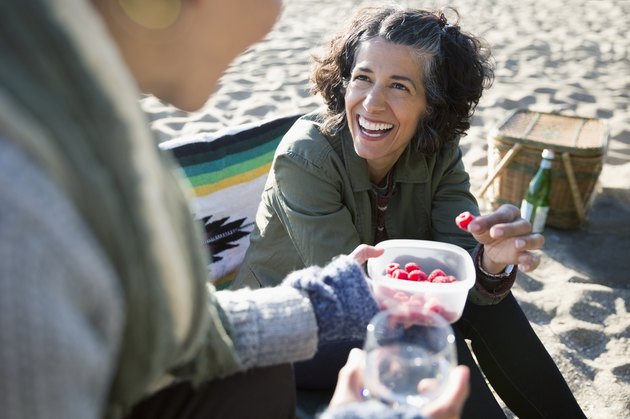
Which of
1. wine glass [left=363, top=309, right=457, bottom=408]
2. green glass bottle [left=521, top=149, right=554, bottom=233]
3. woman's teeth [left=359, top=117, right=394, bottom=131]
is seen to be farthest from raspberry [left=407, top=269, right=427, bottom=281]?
green glass bottle [left=521, top=149, right=554, bottom=233]

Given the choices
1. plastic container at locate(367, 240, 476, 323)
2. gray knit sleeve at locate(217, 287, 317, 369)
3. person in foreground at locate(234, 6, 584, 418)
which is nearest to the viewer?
gray knit sleeve at locate(217, 287, 317, 369)

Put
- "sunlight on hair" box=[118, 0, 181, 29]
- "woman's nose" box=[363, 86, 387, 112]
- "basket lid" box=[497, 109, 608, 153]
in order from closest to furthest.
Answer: "sunlight on hair" box=[118, 0, 181, 29], "woman's nose" box=[363, 86, 387, 112], "basket lid" box=[497, 109, 608, 153]

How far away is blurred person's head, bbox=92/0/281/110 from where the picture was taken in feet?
2.83

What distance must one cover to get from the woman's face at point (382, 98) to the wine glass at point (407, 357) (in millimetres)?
822

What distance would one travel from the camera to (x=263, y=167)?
100.0 inches

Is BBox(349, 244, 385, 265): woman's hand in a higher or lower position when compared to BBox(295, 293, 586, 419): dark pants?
higher

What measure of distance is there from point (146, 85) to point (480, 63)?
141 centimetres

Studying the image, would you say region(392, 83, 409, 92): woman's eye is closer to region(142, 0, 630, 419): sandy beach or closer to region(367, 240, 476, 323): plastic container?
region(367, 240, 476, 323): plastic container

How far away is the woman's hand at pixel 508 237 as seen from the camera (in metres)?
1.70

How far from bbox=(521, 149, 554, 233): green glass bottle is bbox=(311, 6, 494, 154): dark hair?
1.14 meters

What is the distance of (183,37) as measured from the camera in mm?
945

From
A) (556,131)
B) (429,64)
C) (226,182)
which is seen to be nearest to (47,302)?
(429,64)

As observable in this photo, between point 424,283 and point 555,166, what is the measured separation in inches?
81.2

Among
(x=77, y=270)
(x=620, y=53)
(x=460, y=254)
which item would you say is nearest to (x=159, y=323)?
(x=77, y=270)
